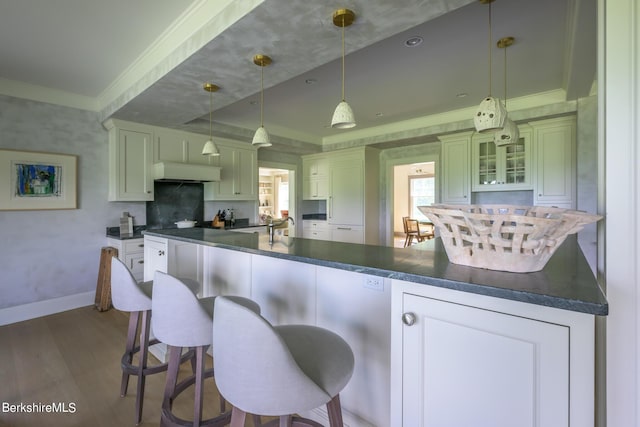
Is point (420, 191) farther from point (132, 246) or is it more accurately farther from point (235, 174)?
point (132, 246)

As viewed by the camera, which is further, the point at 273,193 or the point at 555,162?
the point at 273,193

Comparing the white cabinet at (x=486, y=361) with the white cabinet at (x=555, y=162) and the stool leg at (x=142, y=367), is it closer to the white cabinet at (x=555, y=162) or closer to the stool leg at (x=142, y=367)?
the stool leg at (x=142, y=367)

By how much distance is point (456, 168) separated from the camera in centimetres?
431

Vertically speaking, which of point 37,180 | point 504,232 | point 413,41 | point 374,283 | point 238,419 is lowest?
point 238,419

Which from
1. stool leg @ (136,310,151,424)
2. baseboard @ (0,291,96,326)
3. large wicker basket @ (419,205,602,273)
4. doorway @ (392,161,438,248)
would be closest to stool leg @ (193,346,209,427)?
stool leg @ (136,310,151,424)

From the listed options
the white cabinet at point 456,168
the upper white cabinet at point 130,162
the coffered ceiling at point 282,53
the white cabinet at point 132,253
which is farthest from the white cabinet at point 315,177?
the white cabinet at point 132,253

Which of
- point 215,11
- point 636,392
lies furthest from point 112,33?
point 636,392

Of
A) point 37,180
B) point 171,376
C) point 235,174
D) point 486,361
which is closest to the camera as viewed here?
point 486,361

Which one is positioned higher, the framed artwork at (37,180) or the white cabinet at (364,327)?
the framed artwork at (37,180)

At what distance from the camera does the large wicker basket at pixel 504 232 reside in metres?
0.84

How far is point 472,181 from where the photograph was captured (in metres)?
4.18

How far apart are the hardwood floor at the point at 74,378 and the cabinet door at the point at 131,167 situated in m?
1.53

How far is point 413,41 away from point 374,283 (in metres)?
2.01

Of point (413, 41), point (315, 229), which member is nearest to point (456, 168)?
point (413, 41)
